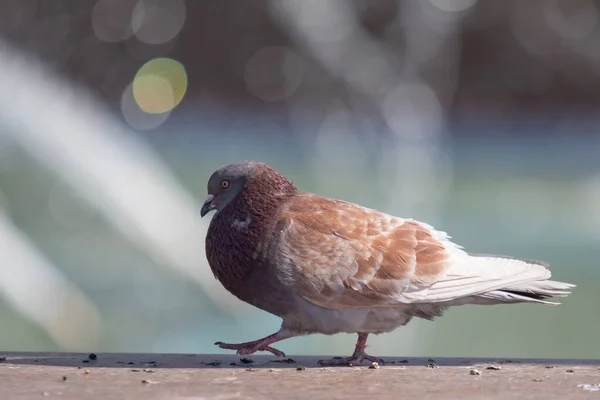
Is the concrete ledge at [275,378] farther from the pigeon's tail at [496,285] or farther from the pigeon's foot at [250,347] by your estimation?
the pigeon's tail at [496,285]

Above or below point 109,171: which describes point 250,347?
below

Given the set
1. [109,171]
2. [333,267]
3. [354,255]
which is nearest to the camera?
[333,267]

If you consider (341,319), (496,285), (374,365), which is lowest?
(374,365)

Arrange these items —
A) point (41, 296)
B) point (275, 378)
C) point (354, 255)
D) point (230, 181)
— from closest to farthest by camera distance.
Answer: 1. point (275, 378)
2. point (354, 255)
3. point (230, 181)
4. point (41, 296)

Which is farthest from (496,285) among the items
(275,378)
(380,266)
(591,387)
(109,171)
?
(109,171)

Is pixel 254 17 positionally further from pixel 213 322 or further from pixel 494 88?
pixel 213 322

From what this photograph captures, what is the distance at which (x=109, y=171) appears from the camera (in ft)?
75.6

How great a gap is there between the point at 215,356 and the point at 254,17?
26.2m

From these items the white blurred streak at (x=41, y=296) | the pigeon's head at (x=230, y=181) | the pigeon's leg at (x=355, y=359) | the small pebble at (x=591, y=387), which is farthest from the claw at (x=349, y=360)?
the white blurred streak at (x=41, y=296)

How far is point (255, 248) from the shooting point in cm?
575

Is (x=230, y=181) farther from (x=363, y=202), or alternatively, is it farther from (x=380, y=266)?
(x=363, y=202)

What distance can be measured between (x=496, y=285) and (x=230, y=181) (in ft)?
5.14

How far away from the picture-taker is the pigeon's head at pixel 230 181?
6074mm

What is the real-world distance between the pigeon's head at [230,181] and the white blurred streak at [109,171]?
36.5ft
